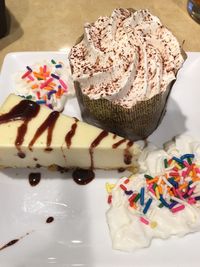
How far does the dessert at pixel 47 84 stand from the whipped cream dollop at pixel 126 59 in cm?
22

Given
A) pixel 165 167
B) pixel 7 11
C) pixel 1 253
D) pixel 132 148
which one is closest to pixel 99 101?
pixel 132 148

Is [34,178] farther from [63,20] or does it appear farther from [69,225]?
[63,20]

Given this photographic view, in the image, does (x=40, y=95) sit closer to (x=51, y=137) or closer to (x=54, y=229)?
(x=51, y=137)

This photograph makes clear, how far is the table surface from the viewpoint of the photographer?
192 cm

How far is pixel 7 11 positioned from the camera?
2.05 metres

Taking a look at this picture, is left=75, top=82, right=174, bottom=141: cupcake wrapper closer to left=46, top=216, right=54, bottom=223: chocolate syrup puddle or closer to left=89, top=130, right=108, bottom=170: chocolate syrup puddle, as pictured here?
left=89, top=130, right=108, bottom=170: chocolate syrup puddle

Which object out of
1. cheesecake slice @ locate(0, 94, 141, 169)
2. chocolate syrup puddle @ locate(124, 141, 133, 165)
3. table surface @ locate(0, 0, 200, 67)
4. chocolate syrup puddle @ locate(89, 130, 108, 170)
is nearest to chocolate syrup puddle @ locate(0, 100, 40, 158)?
cheesecake slice @ locate(0, 94, 141, 169)

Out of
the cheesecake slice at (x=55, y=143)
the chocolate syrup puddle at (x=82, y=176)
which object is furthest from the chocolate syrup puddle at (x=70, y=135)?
the chocolate syrup puddle at (x=82, y=176)

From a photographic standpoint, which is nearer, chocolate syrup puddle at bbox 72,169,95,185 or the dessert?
chocolate syrup puddle at bbox 72,169,95,185

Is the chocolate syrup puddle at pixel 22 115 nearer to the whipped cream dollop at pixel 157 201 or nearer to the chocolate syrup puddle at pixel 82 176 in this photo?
the chocolate syrup puddle at pixel 82 176

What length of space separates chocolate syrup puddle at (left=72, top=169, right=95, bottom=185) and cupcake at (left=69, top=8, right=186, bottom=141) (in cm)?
18

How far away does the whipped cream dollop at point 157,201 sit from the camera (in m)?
1.17

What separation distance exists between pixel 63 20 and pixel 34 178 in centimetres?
103

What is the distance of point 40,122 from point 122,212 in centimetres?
42
